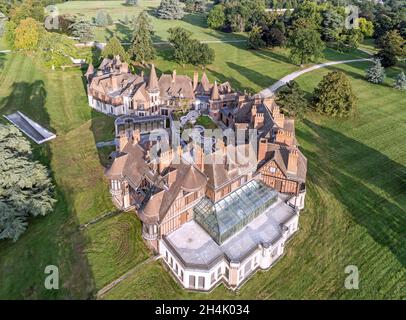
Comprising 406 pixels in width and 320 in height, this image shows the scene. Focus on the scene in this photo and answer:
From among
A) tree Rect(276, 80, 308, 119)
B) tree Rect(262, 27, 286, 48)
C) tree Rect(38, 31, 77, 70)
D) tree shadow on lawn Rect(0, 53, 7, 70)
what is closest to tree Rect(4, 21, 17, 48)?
tree shadow on lawn Rect(0, 53, 7, 70)

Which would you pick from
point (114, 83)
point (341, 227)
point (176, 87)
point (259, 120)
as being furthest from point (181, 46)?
point (341, 227)

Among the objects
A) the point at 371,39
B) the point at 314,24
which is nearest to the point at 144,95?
the point at 314,24

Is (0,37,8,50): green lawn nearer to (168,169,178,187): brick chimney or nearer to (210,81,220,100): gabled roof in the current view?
(210,81,220,100): gabled roof

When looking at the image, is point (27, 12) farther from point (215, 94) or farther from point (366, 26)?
point (366, 26)

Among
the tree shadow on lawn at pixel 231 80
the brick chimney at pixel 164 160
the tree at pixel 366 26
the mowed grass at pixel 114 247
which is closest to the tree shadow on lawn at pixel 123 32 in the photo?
the tree shadow on lawn at pixel 231 80

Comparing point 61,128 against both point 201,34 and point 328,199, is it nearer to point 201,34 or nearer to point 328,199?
point 328,199

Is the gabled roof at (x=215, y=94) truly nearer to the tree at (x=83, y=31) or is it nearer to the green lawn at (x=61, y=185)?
the green lawn at (x=61, y=185)
